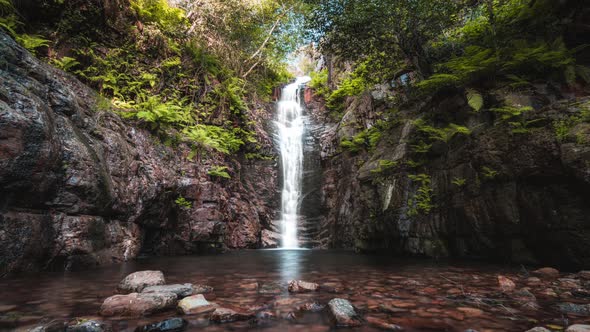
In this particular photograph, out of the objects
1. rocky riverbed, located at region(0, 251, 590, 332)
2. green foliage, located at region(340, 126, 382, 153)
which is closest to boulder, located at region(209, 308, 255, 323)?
rocky riverbed, located at region(0, 251, 590, 332)

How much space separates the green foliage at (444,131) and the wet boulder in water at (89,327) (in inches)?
247

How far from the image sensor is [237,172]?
40.2 feet

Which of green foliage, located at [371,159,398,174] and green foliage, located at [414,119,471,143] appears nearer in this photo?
green foliage, located at [414,119,471,143]

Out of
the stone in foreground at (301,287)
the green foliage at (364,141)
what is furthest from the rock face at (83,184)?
the green foliage at (364,141)

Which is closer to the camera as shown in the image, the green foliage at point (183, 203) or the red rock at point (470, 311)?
the red rock at point (470, 311)

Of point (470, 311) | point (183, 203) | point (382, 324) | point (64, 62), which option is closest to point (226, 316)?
point (382, 324)

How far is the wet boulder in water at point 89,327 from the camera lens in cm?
214

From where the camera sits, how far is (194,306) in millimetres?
2746

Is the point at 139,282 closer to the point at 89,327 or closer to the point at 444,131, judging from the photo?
the point at 89,327

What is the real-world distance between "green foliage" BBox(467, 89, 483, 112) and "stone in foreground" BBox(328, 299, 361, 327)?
4.91 m

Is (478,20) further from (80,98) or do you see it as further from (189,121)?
(80,98)

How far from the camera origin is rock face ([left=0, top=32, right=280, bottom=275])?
4.29 m

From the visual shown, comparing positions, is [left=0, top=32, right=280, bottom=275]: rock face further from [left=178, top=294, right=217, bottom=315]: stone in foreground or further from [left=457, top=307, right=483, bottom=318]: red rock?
[left=457, top=307, right=483, bottom=318]: red rock

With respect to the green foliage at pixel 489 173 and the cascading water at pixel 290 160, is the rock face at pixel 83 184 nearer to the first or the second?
the cascading water at pixel 290 160
